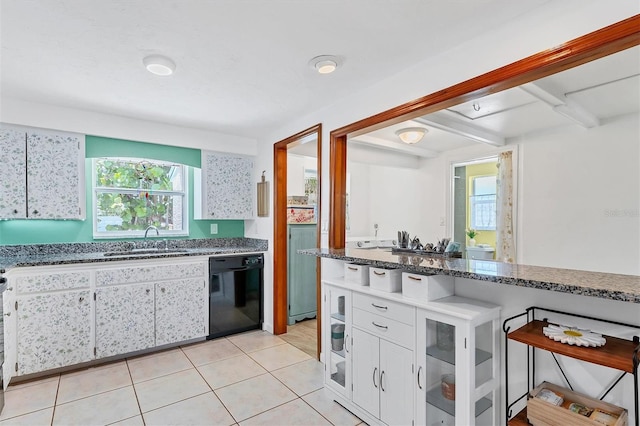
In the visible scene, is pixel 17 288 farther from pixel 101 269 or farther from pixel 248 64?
pixel 248 64

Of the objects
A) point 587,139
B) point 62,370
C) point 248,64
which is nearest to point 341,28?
point 248,64

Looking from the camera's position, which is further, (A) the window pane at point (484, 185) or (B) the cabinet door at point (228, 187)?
(A) the window pane at point (484, 185)

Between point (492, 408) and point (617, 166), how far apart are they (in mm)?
3539

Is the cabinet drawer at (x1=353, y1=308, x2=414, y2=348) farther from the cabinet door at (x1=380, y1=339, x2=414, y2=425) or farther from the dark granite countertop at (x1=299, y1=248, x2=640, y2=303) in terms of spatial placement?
the dark granite countertop at (x1=299, y1=248, x2=640, y2=303)

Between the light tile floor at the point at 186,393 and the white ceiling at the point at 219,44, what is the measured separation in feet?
7.69

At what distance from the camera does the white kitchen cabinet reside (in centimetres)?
185

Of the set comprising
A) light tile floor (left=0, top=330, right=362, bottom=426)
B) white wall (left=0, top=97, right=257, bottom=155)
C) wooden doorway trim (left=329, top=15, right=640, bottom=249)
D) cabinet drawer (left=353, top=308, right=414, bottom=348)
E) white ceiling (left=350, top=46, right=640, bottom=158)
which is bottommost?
light tile floor (left=0, top=330, right=362, bottom=426)

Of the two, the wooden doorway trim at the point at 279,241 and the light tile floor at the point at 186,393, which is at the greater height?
the wooden doorway trim at the point at 279,241

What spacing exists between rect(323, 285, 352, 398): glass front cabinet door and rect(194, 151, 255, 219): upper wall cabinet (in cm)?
204

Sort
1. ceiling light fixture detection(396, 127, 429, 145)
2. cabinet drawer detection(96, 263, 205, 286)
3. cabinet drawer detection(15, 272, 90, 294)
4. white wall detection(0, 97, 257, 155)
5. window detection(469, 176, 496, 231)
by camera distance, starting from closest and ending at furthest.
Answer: cabinet drawer detection(15, 272, 90, 294) < white wall detection(0, 97, 257, 155) < cabinet drawer detection(96, 263, 205, 286) < ceiling light fixture detection(396, 127, 429, 145) < window detection(469, 176, 496, 231)

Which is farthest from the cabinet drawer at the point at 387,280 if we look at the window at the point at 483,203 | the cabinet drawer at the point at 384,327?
the window at the point at 483,203

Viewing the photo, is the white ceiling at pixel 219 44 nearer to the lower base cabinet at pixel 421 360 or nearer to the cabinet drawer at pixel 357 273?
the cabinet drawer at pixel 357 273

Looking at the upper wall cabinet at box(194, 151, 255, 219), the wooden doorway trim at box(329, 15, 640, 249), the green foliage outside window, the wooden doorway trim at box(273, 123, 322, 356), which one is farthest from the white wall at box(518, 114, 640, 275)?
the green foliage outside window

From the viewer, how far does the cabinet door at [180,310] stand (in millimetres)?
3230
